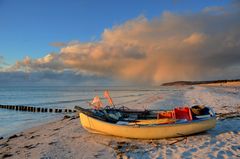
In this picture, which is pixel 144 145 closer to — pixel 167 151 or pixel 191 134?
pixel 167 151

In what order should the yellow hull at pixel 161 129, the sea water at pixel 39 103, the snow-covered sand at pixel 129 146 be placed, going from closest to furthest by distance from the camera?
the snow-covered sand at pixel 129 146, the yellow hull at pixel 161 129, the sea water at pixel 39 103

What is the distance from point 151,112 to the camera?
12922 millimetres

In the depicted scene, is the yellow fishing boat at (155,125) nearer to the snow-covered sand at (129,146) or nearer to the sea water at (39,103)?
the snow-covered sand at (129,146)

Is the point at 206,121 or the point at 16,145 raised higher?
the point at 206,121

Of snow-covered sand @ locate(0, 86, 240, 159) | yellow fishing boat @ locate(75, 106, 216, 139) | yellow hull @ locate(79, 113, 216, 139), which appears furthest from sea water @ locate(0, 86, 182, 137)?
yellow hull @ locate(79, 113, 216, 139)

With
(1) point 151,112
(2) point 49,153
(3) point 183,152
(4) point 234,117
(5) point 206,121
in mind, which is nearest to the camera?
(3) point 183,152

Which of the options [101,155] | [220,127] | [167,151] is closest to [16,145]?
[101,155]

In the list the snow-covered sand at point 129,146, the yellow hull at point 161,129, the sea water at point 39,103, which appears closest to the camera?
the snow-covered sand at point 129,146

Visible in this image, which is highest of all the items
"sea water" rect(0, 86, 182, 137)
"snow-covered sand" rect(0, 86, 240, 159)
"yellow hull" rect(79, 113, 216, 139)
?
"yellow hull" rect(79, 113, 216, 139)

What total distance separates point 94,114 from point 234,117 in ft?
26.4

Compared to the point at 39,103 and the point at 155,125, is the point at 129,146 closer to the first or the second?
the point at 155,125

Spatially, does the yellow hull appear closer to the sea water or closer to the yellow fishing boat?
the yellow fishing boat

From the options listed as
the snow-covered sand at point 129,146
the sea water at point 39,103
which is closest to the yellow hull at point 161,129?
the snow-covered sand at point 129,146

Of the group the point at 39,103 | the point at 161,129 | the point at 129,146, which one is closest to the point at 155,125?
the point at 161,129
